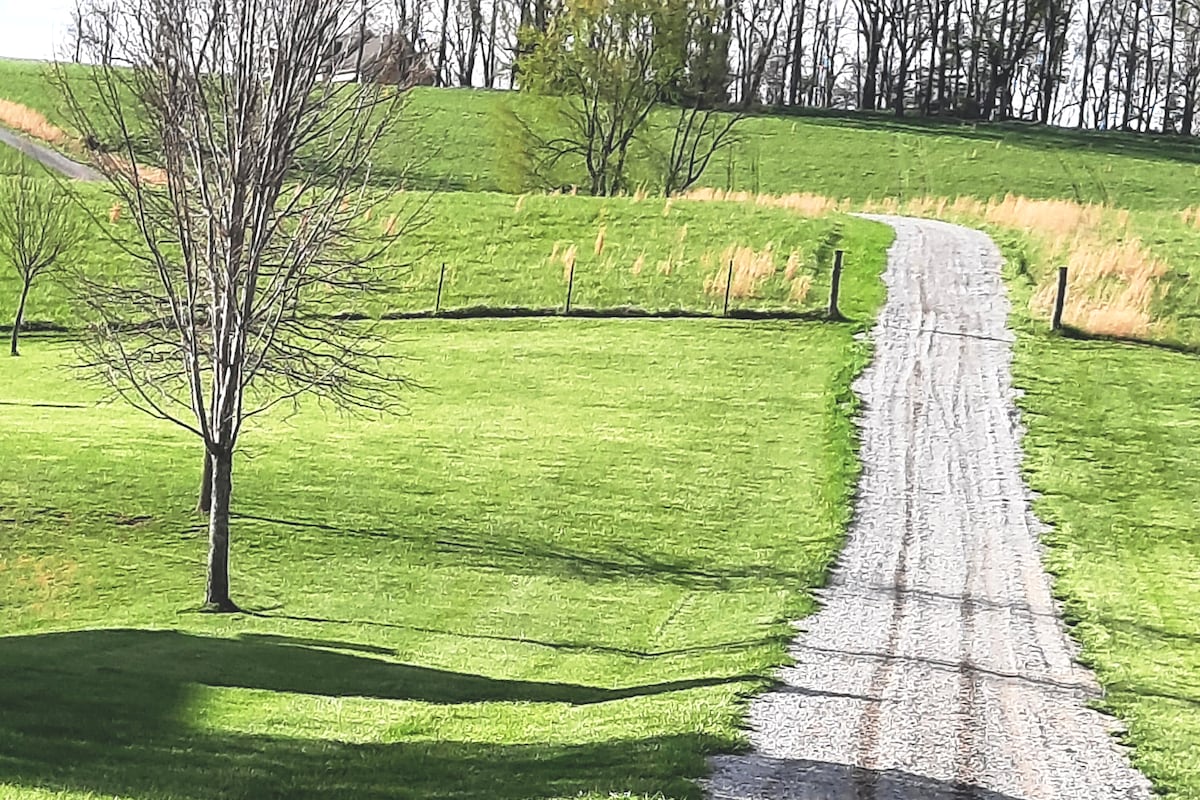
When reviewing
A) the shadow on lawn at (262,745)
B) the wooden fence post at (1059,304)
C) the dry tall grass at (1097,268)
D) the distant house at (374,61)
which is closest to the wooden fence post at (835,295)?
the dry tall grass at (1097,268)

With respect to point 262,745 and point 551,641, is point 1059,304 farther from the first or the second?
point 262,745

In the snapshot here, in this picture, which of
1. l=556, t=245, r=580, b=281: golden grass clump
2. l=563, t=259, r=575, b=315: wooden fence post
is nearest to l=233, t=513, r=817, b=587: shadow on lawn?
l=563, t=259, r=575, b=315: wooden fence post

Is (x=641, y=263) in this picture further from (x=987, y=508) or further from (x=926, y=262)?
(x=987, y=508)

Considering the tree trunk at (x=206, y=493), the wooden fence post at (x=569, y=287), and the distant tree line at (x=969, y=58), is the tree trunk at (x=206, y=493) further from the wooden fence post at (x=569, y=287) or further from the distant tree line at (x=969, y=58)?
the distant tree line at (x=969, y=58)

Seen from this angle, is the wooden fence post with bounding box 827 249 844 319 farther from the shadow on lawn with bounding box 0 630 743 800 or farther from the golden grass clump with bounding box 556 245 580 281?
the shadow on lawn with bounding box 0 630 743 800

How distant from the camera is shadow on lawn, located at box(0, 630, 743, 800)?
26.5 ft

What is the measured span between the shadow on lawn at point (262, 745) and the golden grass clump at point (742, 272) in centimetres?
2222

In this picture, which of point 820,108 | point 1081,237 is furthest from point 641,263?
point 820,108

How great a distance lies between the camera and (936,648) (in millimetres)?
12883

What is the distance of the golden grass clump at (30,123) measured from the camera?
6122 centimetres

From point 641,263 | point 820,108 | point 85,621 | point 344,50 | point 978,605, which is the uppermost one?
point 820,108

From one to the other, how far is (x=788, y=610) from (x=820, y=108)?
Answer: 74415 millimetres

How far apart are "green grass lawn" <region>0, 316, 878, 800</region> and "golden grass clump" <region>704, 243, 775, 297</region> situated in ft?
8.32

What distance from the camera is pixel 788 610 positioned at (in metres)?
14.6
